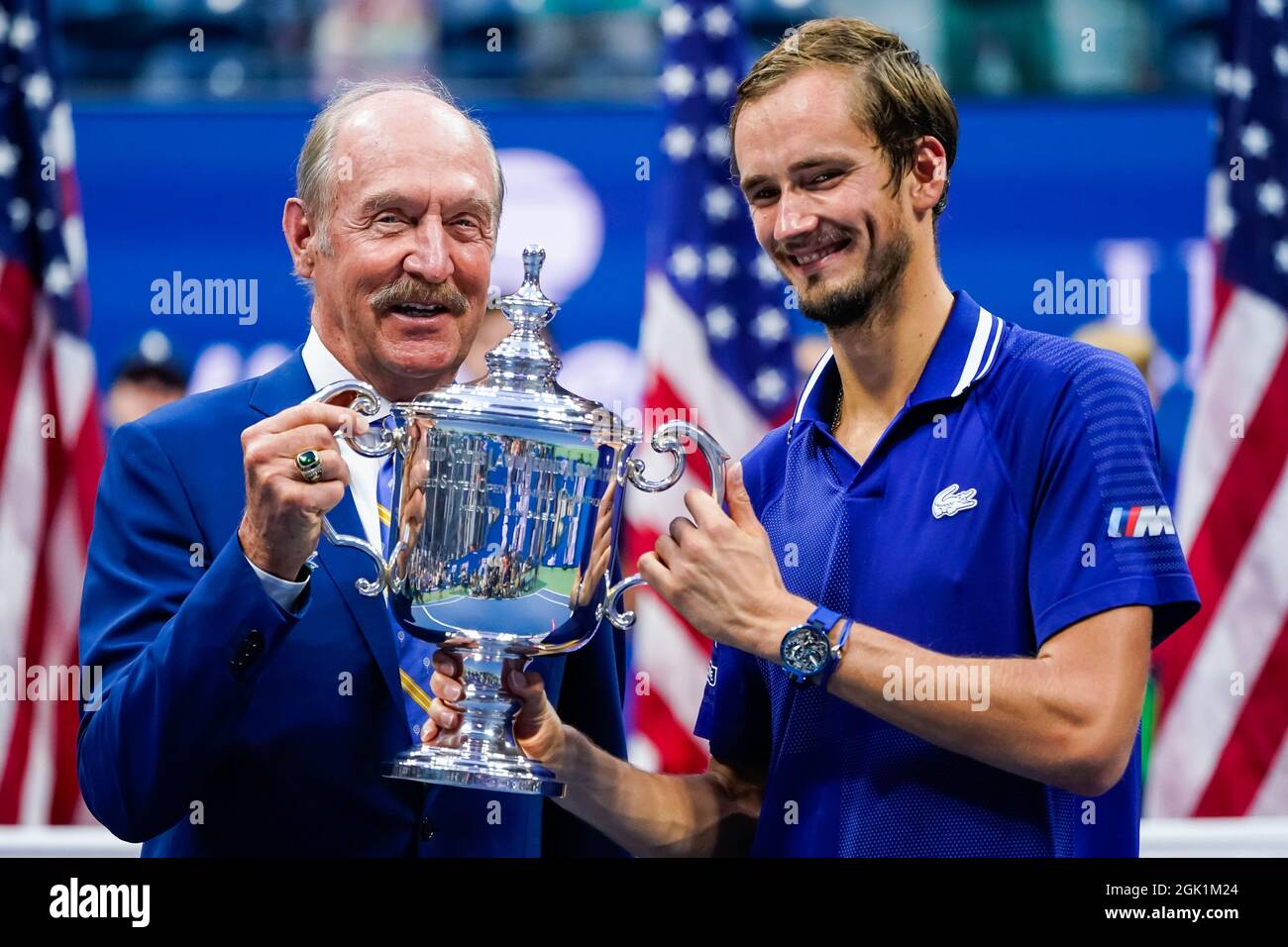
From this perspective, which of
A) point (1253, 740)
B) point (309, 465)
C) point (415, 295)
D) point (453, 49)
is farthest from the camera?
point (453, 49)

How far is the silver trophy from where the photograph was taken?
70.9 inches

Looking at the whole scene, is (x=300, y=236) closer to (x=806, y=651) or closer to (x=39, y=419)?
(x=806, y=651)

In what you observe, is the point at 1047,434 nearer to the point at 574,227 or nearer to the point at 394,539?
the point at 394,539

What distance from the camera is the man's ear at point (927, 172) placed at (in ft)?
6.86

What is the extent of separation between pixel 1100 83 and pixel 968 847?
3.71 meters

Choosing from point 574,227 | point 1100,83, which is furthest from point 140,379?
point 1100,83

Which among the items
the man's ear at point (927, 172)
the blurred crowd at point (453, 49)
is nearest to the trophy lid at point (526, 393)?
the man's ear at point (927, 172)

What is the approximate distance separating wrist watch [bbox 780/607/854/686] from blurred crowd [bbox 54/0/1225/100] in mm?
3325

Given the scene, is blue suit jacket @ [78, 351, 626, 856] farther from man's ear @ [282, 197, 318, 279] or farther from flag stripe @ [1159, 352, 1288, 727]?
flag stripe @ [1159, 352, 1288, 727]

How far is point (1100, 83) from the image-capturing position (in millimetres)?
4961

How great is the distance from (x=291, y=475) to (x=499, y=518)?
262mm

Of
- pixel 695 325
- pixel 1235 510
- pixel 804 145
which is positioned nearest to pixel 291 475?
pixel 804 145

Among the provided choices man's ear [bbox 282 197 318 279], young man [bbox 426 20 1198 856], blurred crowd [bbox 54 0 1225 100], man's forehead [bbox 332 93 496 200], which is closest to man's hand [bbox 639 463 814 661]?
young man [bbox 426 20 1198 856]

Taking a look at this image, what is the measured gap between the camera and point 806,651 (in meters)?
1.83
